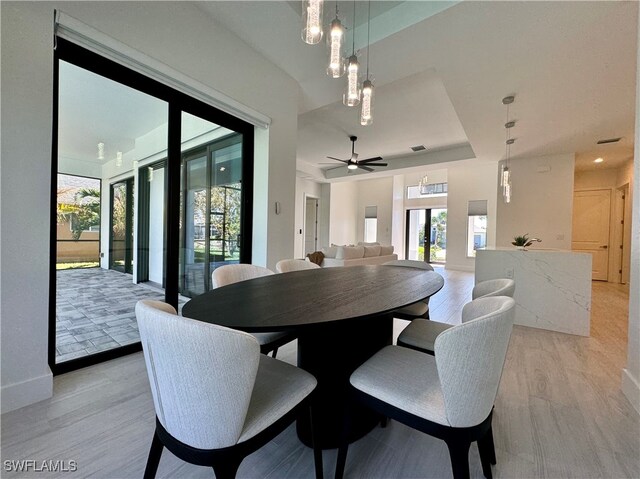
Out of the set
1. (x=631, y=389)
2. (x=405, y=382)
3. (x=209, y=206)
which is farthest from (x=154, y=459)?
(x=631, y=389)

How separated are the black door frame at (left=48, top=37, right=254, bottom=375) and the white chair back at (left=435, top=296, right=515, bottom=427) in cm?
235

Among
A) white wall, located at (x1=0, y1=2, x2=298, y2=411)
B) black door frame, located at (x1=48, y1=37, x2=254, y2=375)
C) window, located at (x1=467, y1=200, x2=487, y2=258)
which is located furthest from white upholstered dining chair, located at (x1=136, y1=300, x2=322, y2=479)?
window, located at (x1=467, y1=200, x2=487, y2=258)

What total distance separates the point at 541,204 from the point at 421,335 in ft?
19.2

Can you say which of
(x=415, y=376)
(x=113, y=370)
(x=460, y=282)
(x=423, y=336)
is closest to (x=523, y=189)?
(x=460, y=282)

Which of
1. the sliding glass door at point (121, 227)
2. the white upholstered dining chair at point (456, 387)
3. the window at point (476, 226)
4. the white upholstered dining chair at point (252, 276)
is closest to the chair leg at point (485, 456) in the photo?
the white upholstered dining chair at point (456, 387)

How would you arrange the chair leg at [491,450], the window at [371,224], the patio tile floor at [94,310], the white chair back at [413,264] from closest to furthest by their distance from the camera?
the chair leg at [491,450]
the patio tile floor at [94,310]
the white chair back at [413,264]
the window at [371,224]

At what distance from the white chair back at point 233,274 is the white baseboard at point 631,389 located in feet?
8.30

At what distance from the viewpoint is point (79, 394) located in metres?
1.70

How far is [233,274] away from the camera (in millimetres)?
1925

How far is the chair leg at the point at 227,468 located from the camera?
2.58 ft

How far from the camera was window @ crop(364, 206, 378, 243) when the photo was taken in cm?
1034

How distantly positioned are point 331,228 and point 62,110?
783 centimetres

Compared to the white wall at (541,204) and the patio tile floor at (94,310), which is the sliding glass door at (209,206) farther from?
the white wall at (541,204)

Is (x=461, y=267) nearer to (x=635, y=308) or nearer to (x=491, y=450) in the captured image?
(x=635, y=308)
